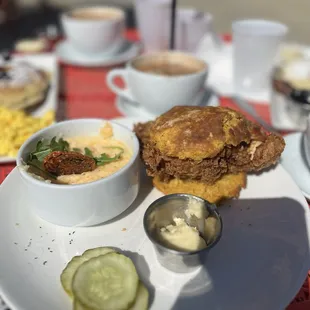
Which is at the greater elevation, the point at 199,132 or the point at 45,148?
the point at 199,132

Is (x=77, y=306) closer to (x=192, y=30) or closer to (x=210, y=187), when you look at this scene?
(x=210, y=187)

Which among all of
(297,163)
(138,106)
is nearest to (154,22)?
(138,106)

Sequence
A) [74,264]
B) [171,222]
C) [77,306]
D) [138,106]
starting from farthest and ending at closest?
1. [138,106]
2. [171,222]
3. [74,264]
4. [77,306]

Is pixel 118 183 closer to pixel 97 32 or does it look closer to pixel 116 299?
pixel 116 299

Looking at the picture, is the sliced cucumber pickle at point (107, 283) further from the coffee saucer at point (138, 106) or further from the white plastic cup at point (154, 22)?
the white plastic cup at point (154, 22)

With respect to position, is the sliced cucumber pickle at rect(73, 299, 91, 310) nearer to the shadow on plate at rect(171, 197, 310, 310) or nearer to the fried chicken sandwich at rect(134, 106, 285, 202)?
the shadow on plate at rect(171, 197, 310, 310)

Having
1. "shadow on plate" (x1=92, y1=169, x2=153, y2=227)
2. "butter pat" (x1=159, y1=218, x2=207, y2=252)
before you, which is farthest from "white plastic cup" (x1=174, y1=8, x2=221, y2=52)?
"butter pat" (x1=159, y1=218, x2=207, y2=252)
